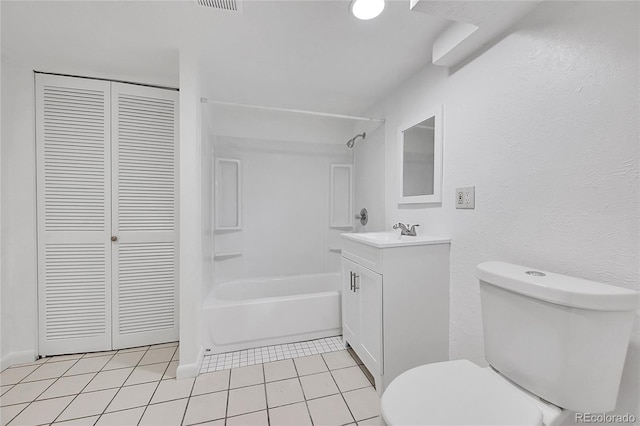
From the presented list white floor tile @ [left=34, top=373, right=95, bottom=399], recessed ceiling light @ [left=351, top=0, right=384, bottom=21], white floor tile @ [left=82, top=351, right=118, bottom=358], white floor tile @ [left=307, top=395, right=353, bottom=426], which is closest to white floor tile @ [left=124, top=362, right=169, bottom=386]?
white floor tile @ [left=34, top=373, right=95, bottom=399]

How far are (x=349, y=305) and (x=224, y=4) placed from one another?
192 centimetres

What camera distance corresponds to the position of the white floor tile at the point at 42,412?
1.20m

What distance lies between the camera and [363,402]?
1326 mm

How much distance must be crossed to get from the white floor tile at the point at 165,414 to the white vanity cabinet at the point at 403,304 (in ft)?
3.48

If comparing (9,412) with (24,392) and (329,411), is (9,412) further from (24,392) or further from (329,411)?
(329,411)

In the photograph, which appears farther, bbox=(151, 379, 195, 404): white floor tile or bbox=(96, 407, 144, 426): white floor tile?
bbox=(151, 379, 195, 404): white floor tile

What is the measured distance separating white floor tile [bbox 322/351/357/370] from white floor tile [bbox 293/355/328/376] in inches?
1.7

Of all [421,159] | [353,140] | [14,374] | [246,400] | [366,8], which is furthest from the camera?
[353,140]

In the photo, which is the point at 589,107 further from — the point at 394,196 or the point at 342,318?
the point at 342,318

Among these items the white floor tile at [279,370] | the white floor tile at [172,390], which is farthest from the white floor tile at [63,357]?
the white floor tile at [279,370]

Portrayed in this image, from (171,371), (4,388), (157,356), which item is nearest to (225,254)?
(157,356)

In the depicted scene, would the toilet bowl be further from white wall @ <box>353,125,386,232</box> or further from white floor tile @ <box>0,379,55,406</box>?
white floor tile @ <box>0,379,55,406</box>

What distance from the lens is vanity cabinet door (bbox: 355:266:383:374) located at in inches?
53.9

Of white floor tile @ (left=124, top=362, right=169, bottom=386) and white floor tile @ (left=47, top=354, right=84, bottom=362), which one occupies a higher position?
white floor tile @ (left=124, top=362, right=169, bottom=386)
